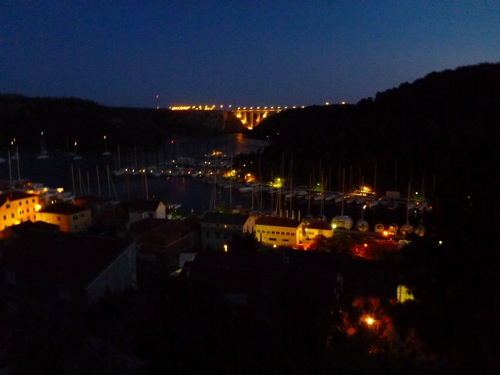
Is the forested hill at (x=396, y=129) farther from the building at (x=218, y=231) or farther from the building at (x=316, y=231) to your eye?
the building at (x=218, y=231)

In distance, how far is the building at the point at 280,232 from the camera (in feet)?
22.2

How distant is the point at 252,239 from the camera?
17.7 ft

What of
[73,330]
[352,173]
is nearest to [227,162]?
[352,173]

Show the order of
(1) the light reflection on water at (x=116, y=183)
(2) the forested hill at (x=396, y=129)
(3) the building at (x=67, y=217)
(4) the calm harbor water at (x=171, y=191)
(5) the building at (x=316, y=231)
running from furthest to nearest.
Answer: (2) the forested hill at (x=396, y=129)
(1) the light reflection on water at (x=116, y=183)
(4) the calm harbor water at (x=171, y=191)
(3) the building at (x=67, y=217)
(5) the building at (x=316, y=231)

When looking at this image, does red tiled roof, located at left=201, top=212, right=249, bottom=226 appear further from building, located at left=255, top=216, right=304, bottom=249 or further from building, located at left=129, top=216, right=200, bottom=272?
building, located at left=255, top=216, right=304, bottom=249

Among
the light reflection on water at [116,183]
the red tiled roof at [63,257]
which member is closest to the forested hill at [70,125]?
the light reflection on water at [116,183]

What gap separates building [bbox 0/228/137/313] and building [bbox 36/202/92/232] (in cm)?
390

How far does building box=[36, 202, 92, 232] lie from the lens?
7387 mm

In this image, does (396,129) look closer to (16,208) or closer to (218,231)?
(218,231)

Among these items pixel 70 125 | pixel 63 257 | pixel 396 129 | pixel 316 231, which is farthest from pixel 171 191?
pixel 70 125

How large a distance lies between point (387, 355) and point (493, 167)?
1.02m

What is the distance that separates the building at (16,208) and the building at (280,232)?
3787 millimetres

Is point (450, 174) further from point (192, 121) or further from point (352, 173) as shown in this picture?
point (192, 121)

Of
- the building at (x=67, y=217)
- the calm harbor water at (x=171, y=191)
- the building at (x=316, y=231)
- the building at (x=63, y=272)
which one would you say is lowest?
the calm harbor water at (x=171, y=191)
